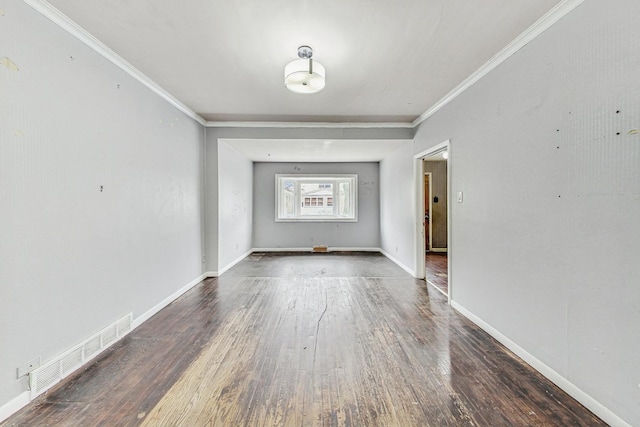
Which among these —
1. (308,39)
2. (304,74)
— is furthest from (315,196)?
(308,39)

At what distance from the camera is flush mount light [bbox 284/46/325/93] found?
2.31 metres

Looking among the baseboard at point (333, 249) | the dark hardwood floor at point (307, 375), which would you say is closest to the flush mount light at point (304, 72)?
the dark hardwood floor at point (307, 375)

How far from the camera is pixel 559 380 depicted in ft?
5.91

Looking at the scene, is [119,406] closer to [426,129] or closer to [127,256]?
[127,256]

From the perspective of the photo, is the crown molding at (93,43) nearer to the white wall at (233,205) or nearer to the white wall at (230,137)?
the white wall at (230,137)

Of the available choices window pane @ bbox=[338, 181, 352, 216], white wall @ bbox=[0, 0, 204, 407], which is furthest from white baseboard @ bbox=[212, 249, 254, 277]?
window pane @ bbox=[338, 181, 352, 216]

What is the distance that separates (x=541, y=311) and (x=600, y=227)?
2.37 feet

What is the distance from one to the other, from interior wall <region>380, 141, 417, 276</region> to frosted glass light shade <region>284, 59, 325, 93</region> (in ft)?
8.30

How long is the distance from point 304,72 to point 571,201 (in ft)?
6.89

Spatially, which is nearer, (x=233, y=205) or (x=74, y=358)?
(x=74, y=358)

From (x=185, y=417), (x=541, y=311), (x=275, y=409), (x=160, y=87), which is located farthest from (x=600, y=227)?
(x=160, y=87)

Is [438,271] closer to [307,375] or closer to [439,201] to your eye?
[439,201]

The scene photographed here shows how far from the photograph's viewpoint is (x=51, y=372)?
1.80 m

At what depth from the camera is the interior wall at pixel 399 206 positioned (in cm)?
453
